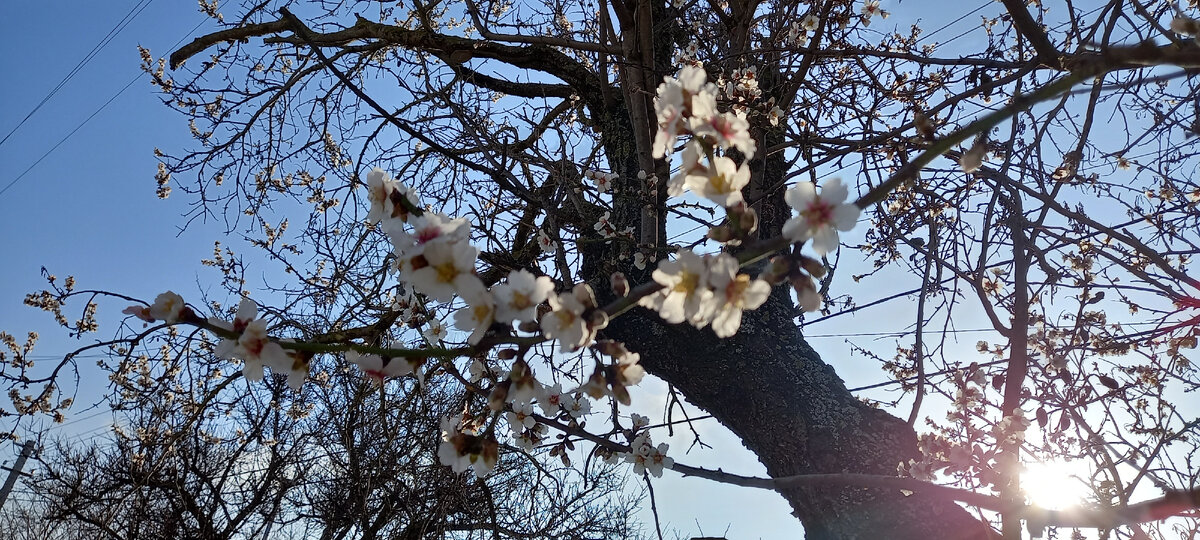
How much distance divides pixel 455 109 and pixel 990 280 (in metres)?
2.54

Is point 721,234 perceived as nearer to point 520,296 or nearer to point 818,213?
point 818,213

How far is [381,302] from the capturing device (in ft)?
10.7

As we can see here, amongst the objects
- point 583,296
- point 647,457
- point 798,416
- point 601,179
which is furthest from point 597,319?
point 601,179

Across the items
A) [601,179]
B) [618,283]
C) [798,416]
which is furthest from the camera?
[601,179]

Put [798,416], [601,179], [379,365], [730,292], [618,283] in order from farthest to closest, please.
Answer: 1. [601,179]
2. [798,416]
3. [379,365]
4. [618,283]
5. [730,292]

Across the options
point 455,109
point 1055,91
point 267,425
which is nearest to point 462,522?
point 267,425

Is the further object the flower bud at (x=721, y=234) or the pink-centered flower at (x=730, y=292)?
the flower bud at (x=721, y=234)

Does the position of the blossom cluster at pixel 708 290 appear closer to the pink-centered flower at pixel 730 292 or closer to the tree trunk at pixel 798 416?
Answer: the pink-centered flower at pixel 730 292

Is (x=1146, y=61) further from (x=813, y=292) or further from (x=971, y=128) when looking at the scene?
(x=813, y=292)

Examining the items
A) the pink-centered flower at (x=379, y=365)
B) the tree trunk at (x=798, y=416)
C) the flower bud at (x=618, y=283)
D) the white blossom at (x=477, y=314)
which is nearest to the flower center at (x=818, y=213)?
the flower bud at (x=618, y=283)

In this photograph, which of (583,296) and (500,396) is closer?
(583,296)

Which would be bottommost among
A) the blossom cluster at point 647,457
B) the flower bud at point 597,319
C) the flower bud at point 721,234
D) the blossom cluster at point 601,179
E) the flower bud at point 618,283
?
the flower bud at point 597,319

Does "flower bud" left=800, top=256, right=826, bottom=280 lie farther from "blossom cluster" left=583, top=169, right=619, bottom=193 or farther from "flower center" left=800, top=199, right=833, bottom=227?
"blossom cluster" left=583, top=169, right=619, bottom=193

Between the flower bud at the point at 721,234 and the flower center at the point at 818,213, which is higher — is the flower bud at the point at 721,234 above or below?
above
